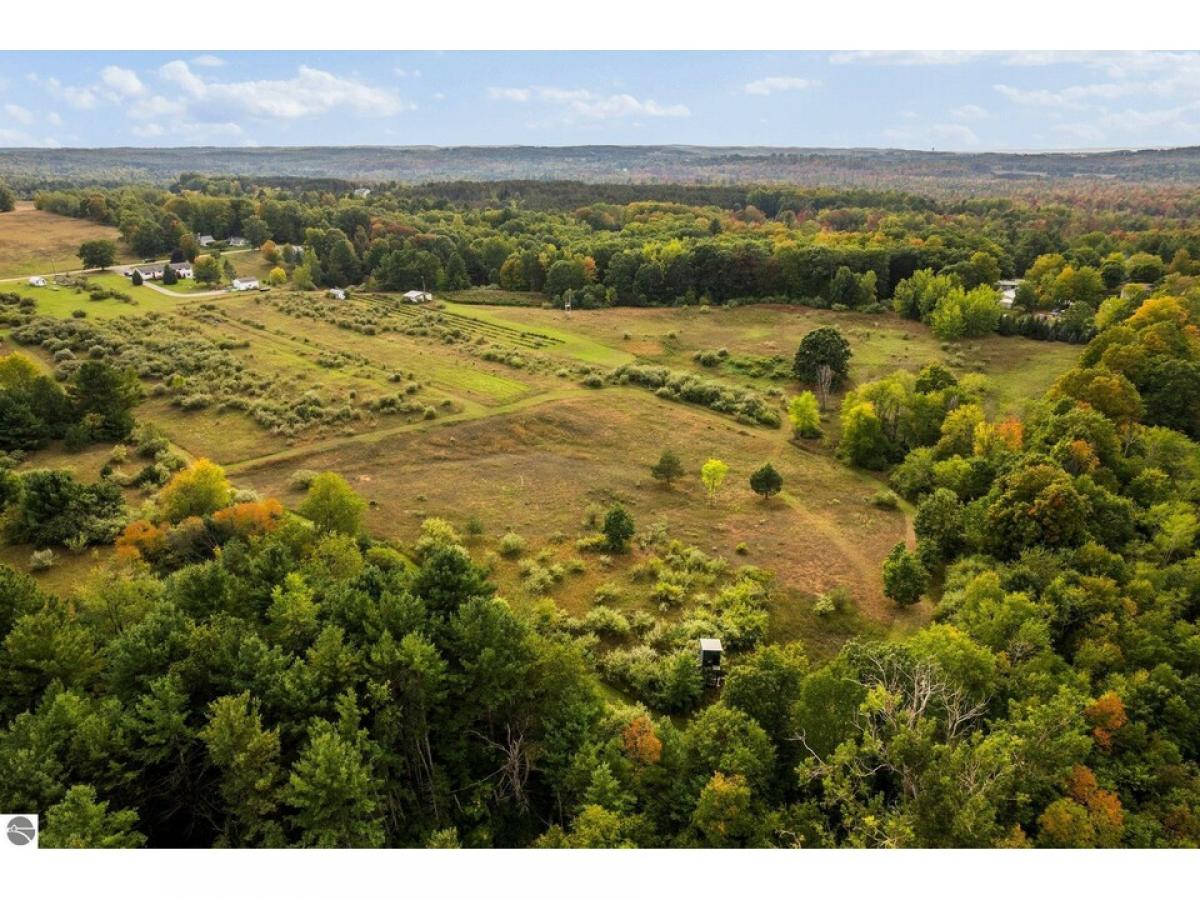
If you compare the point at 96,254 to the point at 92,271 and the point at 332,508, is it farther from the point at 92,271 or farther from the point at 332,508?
the point at 332,508

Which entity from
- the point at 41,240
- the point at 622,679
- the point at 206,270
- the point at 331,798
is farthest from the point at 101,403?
the point at 41,240

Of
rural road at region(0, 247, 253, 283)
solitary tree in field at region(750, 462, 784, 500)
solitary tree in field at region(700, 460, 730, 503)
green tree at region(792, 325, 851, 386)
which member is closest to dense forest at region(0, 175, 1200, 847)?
solitary tree in field at region(700, 460, 730, 503)

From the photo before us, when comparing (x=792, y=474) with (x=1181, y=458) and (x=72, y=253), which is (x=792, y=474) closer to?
(x=1181, y=458)

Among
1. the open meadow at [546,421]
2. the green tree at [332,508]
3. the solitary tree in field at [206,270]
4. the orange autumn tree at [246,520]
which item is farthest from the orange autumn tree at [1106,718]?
the solitary tree in field at [206,270]

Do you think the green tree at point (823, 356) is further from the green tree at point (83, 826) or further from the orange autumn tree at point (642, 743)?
the green tree at point (83, 826)

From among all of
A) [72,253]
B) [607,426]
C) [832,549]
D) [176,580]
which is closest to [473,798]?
[176,580]
